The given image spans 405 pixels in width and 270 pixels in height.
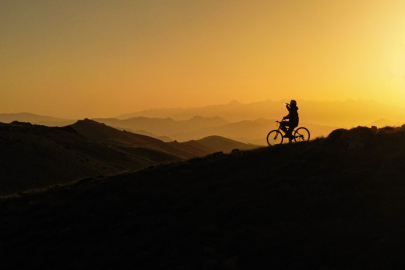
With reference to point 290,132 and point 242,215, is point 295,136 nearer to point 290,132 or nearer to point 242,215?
point 290,132

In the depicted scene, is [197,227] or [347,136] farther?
[347,136]

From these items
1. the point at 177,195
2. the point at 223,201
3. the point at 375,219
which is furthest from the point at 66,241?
the point at 375,219

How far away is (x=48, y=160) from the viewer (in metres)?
52.5

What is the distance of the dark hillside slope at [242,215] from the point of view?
10.5 meters

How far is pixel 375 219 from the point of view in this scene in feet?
36.5

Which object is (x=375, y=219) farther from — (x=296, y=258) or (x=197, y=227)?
(x=197, y=227)

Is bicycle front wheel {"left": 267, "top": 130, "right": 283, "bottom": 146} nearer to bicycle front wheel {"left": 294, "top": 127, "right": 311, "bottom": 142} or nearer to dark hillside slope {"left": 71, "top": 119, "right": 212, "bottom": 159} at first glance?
bicycle front wheel {"left": 294, "top": 127, "right": 311, "bottom": 142}

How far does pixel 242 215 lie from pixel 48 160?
44.4m

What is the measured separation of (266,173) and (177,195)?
3919 mm

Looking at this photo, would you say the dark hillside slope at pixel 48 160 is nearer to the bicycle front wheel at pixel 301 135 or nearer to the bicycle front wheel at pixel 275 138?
the bicycle front wheel at pixel 275 138

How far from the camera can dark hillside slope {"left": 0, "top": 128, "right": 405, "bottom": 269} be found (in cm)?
1048

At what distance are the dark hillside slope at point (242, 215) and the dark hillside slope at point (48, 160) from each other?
25386mm

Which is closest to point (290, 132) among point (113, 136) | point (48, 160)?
point (48, 160)

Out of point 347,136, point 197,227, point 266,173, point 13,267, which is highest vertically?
point 347,136
